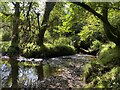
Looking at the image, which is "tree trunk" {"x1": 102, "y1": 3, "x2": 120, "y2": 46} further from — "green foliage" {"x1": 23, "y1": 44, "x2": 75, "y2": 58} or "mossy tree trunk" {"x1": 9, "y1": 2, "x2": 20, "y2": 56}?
"mossy tree trunk" {"x1": 9, "y1": 2, "x2": 20, "y2": 56}

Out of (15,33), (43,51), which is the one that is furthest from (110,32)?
(15,33)

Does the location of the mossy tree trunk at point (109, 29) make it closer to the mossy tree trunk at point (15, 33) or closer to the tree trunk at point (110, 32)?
the tree trunk at point (110, 32)

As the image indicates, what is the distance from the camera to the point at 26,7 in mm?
21125

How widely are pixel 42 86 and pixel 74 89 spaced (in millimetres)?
1223

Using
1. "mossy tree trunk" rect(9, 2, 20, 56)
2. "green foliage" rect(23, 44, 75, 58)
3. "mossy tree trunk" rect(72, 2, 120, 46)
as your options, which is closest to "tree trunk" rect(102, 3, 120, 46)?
"mossy tree trunk" rect(72, 2, 120, 46)

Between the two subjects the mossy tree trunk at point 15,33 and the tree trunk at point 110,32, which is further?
the mossy tree trunk at point 15,33

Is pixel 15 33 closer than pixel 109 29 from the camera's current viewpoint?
No

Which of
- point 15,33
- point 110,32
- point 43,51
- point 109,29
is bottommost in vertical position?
point 43,51

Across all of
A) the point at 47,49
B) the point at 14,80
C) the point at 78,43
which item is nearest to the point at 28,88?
the point at 14,80

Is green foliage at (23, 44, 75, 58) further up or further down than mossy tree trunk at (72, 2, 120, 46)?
further down

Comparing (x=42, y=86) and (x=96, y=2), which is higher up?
(x=96, y=2)

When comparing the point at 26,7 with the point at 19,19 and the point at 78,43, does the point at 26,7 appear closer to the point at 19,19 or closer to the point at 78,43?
the point at 19,19

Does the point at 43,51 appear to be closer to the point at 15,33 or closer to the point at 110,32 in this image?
the point at 15,33

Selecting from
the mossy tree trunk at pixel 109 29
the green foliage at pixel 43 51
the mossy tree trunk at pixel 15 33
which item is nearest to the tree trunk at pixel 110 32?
the mossy tree trunk at pixel 109 29
